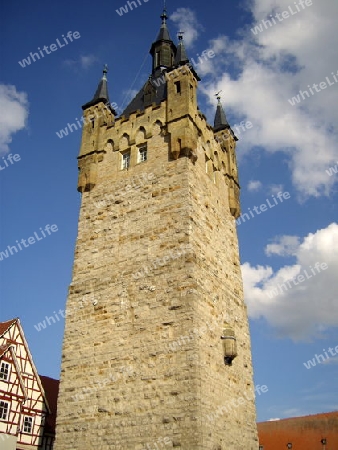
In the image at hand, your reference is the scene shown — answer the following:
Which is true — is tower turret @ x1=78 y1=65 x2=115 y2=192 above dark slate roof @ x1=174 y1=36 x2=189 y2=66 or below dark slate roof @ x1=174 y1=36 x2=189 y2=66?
below

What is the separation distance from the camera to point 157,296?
11.4 m

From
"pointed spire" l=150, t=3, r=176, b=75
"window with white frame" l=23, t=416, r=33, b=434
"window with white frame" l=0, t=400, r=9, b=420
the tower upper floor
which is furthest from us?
"pointed spire" l=150, t=3, r=176, b=75

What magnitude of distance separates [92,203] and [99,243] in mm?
1774

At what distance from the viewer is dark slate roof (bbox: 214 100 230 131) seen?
59.3 ft

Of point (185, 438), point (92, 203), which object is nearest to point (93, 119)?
point (92, 203)

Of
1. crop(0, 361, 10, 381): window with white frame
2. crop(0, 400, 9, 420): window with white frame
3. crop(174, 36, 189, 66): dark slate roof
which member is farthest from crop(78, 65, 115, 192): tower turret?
crop(0, 400, 9, 420): window with white frame

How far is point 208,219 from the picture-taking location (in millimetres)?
13617

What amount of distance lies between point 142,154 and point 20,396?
1064 cm

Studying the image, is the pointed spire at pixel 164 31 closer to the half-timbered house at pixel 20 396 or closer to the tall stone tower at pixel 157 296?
the tall stone tower at pixel 157 296

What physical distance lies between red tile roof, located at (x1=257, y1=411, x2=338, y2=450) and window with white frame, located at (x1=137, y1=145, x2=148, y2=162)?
21194 mm

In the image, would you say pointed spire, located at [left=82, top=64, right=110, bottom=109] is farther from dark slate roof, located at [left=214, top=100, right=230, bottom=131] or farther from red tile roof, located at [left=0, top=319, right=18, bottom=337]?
red tile roof, located at [left=0, top=319, right=18, bottom=337]

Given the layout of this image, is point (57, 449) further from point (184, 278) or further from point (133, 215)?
point (133, 215)

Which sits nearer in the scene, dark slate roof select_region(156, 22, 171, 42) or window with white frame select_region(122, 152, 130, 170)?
window with white frame select_region(122, 152, 130, 170)

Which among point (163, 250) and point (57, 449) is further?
point (163, 250)
